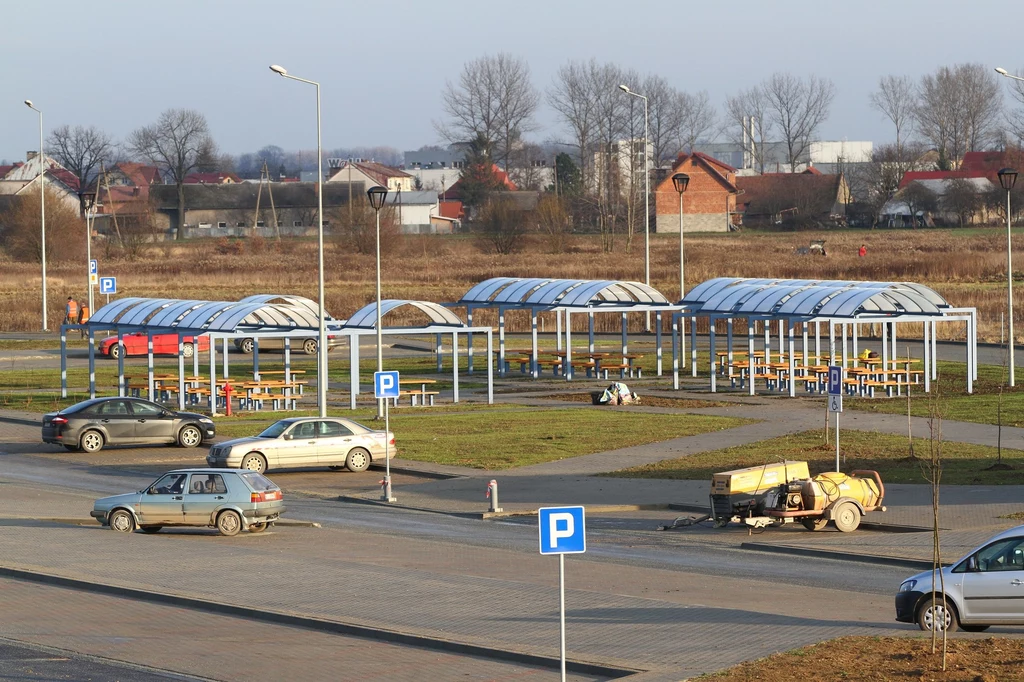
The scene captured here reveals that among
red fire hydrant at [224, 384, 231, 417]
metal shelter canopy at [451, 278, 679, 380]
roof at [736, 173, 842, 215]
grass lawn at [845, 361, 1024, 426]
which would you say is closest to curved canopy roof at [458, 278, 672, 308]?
metal shelter canopy at [451, 278, 679, 380]

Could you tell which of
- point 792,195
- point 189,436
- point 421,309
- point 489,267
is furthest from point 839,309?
point 792,195

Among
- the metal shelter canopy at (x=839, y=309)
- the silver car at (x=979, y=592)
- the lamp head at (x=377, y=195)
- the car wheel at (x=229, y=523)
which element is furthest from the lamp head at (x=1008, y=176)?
the silver car at (x=979, y=592)

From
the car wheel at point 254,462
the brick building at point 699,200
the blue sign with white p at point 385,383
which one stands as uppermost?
the brick building at point 699,200

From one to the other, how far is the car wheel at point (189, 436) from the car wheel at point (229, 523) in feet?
34.9

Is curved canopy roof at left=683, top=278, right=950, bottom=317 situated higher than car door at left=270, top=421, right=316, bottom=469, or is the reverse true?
curved canopy roof at left=683, top=278, right=950, bottom=317

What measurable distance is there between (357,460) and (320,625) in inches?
543

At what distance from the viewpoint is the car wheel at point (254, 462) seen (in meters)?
27.0

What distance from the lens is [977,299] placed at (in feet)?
200

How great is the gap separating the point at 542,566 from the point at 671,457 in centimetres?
1076

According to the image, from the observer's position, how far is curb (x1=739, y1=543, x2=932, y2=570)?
59.1ft

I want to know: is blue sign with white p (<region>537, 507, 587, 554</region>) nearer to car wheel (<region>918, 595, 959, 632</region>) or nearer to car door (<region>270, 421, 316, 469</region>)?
car wheel (<region>918, 595, 959, 632</region>)

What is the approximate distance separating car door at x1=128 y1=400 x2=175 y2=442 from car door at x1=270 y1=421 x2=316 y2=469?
195 inches

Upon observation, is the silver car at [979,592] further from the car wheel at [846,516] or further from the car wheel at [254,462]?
the car wheel at [254,462]

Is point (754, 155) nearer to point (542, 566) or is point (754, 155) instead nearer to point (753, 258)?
point (753, 258)
